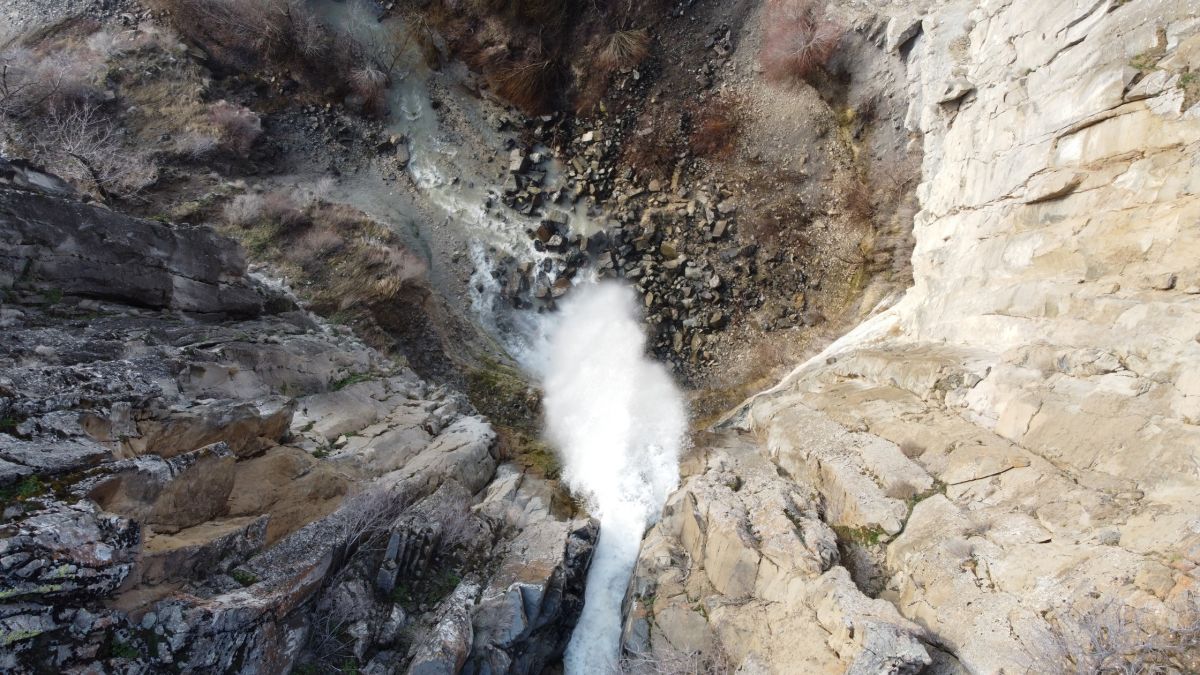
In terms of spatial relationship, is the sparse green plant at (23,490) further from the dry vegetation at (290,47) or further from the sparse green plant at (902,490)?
the dry vegetation at (290,47)

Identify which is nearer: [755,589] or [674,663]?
[674,663]

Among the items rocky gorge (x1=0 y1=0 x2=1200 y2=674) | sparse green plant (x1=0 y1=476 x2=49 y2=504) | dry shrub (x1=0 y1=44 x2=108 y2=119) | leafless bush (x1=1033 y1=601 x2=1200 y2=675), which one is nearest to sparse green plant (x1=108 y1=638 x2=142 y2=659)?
rocky gorge (x1=0 y1=0 x2=1200 y2=674)

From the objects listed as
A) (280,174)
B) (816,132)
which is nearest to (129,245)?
(280,174)

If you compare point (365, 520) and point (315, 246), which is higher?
point (315, 246)

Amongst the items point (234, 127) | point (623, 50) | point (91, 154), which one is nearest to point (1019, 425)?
point (623, 50)

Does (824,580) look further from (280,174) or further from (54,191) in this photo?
(280,174)

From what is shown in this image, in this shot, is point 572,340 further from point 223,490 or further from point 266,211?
point 223,490

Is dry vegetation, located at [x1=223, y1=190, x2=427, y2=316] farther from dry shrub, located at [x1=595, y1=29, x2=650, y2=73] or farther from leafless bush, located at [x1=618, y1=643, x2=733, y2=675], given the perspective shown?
leafless bush, located at [x1=618, y1=643, x2=733, y2=675]
